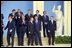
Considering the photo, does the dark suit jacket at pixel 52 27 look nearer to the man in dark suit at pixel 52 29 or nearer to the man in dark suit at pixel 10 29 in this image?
the man in dark suit at pixel 52 29

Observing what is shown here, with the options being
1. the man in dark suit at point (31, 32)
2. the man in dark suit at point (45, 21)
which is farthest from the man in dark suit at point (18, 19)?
the man in dark suit at point (45, 21)

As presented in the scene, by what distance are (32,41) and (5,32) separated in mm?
279

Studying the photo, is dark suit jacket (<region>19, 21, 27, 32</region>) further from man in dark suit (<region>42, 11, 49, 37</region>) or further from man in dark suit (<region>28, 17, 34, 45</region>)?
man in dark suit (<region>42, 11, 49, 37</region>)

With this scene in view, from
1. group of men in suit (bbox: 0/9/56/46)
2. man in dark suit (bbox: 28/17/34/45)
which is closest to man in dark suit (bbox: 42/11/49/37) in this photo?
group of men in suit (bbox: 0/9/56/46)

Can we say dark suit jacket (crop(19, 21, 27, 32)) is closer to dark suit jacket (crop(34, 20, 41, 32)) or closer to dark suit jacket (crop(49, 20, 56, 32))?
dark suit jacket (crop(34, 20, 41, 32))

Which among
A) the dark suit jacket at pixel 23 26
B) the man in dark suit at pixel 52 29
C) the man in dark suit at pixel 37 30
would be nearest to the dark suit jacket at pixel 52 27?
the man in dark suit at pixel 52 29

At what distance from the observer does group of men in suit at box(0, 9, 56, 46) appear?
3.05 meters

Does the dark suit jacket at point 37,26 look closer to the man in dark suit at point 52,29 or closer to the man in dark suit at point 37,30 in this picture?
the man in dark suit at point 37,30

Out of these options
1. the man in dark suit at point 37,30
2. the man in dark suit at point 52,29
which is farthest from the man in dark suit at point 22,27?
the man in dark suit at point 52,29

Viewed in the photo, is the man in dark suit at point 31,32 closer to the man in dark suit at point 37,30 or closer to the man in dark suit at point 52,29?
the man in dark suit at point 37,30

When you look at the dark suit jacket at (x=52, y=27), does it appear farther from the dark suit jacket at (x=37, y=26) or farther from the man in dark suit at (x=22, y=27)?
the man in dark suit at (x=22, y=27)

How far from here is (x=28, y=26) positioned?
10.0 ft

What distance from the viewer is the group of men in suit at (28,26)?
305 cm

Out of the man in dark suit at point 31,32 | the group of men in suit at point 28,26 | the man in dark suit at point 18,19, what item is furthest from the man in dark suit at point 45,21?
the man in dark suit at point 18,19
